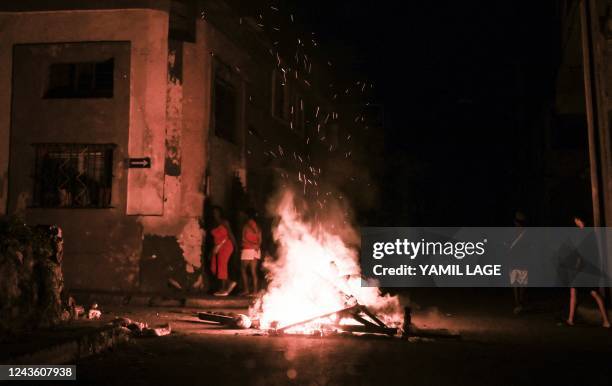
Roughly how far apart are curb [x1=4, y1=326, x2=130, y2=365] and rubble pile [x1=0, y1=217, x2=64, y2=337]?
997 mm

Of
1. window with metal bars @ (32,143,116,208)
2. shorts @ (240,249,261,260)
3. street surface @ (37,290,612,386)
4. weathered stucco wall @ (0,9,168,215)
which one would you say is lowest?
street surface @ (37,290,612,386)

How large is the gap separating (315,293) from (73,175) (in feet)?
23.7

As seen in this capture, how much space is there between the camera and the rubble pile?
25.4 feet

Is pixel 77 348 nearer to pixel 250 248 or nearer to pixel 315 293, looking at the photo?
pixel 315 293

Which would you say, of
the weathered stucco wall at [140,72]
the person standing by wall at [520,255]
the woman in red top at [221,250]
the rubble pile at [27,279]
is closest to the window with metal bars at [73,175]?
the weathered stucco wall at [140,72]

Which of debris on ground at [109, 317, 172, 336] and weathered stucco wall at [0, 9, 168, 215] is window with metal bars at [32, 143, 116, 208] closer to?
weathered stucco wall at [0, 9, 168, 215]

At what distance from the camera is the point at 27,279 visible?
8133 mm

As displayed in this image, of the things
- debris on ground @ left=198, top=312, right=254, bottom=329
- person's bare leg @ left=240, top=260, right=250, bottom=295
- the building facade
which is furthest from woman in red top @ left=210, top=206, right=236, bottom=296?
debris on ground @ left=198, top=312, right=254, bottom=329

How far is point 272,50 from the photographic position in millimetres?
19953

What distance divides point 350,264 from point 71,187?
6962 mm

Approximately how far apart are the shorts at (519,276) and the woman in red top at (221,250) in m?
6.12

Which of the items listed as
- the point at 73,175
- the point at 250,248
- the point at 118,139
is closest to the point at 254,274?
the point at 250,248

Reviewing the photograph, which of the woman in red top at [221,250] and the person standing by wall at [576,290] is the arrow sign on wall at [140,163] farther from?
the person standing by wall at [576,290]

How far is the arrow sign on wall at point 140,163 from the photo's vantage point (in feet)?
46.3
